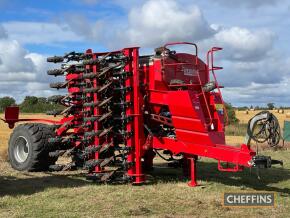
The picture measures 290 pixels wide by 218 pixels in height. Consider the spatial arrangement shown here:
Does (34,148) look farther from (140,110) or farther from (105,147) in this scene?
(140,110)

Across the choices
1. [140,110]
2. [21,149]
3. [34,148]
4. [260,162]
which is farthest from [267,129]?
[21,149]

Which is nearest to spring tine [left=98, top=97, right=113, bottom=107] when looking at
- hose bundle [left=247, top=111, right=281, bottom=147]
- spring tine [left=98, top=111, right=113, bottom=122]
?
spring tine [left=98, top=111, right=113, bottom=122]

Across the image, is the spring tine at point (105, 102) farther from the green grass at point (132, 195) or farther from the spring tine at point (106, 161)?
the green grass at point (132, 195)

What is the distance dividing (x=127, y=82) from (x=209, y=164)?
4.96 meters

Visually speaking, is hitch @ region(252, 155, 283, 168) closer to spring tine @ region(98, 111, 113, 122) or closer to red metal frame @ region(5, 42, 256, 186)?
red metal frame @ region(5, 42, 256, 186)

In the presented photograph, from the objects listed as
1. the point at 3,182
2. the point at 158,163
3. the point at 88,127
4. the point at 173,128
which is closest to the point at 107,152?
the point at 88,127

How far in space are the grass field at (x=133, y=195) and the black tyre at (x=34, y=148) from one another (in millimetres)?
393

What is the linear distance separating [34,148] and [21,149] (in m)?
0.96

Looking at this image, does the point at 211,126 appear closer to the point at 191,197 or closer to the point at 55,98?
the point at 191,197

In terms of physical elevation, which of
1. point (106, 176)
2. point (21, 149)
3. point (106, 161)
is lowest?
point (106, 176)

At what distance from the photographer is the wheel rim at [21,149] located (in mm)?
11910

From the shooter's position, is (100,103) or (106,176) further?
(100,103)

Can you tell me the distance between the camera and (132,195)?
8336mm

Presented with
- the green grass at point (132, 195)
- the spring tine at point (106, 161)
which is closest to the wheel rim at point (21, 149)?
the green grass at point (132, 195)
